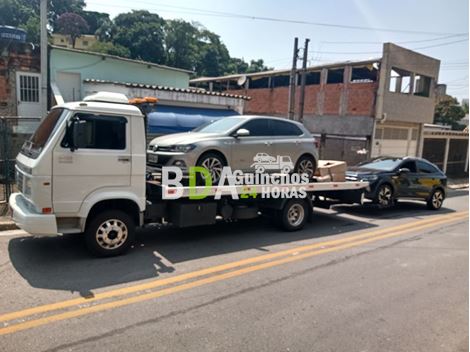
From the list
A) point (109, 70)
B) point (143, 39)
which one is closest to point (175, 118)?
point (109, 70)

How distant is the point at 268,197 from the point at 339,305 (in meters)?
3.45

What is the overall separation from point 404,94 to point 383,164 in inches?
497

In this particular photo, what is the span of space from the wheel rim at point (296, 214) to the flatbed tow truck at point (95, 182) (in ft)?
7.71

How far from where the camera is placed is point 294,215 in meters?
8.41

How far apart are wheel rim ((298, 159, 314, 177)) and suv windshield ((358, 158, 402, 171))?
369 centimetres

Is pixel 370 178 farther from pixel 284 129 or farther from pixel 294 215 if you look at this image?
pixel 284 129

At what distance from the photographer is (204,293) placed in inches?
191

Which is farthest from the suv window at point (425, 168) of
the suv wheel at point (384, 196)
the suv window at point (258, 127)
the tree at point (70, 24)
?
the tree at point (70, 24)

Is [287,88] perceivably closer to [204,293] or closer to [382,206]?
[382,206]

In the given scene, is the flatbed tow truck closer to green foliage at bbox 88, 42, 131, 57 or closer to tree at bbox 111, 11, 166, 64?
green foliage at bbox 88, 42, 131, 57

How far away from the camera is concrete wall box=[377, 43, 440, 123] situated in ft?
67.7

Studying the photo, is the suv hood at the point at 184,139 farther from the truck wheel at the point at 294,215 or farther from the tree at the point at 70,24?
the tree at the point at 70,24

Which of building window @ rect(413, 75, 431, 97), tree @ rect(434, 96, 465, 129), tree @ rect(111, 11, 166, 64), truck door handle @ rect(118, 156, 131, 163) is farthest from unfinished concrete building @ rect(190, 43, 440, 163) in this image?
tree @ rect(111, 11, 166, 64)

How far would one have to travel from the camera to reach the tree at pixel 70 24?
176 ft
